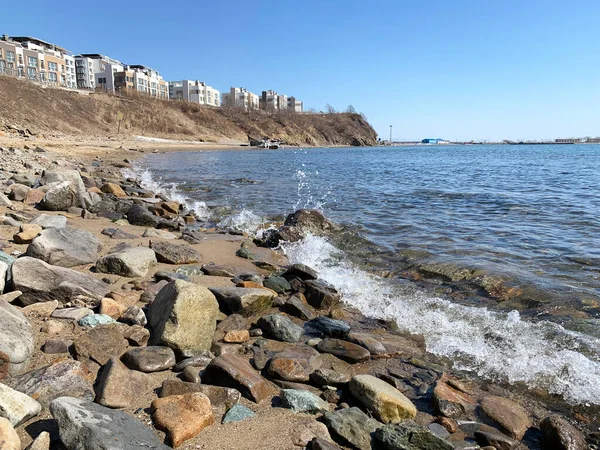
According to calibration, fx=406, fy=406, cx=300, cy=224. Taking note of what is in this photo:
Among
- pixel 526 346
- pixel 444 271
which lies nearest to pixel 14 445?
pixel 526 346

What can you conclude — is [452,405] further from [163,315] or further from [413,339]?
[163,315]

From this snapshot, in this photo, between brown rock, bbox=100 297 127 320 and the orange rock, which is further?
the orange rock

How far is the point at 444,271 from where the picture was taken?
7156 millimetres

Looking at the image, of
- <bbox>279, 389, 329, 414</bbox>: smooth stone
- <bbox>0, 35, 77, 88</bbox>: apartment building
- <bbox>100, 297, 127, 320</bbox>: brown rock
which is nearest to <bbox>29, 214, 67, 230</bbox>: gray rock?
<bbox>100, 297, 127, 320</bbox>: brown rock

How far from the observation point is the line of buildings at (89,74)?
88.5m

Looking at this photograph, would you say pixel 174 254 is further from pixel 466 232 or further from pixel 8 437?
pixel 466 232

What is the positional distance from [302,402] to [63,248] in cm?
406

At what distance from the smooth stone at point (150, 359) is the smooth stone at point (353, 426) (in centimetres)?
140

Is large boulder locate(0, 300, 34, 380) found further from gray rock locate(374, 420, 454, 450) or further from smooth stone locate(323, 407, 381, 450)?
gray rock locate(374, 420, 454, 450)

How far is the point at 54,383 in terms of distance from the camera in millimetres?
2824

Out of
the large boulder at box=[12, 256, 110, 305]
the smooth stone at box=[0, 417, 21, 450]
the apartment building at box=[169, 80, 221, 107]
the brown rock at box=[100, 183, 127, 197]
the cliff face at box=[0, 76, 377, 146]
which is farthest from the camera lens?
the apartment building at box=[169, 80, 221, 107]

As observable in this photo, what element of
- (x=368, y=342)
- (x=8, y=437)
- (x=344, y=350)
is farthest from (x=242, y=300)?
(x=8, y=437)

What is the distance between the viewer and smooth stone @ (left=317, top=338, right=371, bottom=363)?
416 centimetres

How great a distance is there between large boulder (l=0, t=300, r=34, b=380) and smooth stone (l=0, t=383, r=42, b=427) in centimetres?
44
